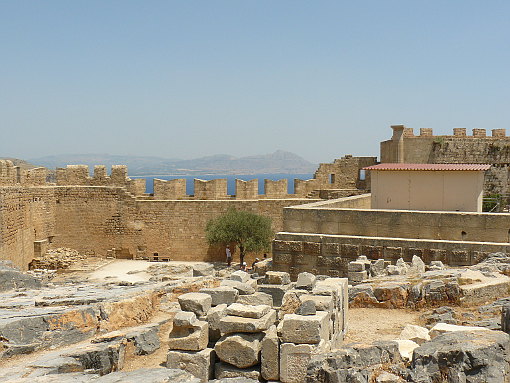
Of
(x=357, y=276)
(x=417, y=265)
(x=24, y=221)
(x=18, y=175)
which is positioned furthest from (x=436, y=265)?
(x=18, y=175)

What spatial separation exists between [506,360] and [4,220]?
1477cm

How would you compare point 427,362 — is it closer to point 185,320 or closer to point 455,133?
point 185,320

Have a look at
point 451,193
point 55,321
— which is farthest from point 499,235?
point 55,321

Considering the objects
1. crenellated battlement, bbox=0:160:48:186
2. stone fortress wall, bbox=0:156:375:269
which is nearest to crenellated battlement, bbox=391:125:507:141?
stone fortress wall, bbox=0:156:375:269

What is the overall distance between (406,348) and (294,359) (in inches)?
49.6

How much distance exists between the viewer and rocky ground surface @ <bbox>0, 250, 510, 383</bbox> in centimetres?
504

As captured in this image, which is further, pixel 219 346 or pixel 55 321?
pixel 55 321

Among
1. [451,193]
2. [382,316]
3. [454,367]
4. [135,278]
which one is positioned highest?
[451,193]

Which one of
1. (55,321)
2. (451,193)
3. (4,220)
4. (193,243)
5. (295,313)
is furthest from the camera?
(193,243)

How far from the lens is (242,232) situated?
20.4 m

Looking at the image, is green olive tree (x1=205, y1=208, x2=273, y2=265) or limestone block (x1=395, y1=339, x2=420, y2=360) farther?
green olive tree (x1=205, y1=208, x2=273, y2=265)

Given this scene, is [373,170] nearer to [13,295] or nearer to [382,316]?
[382,316]

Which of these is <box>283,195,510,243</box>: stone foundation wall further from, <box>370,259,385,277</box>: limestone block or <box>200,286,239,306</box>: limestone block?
<box>200,286,239,306</box>: limestone block

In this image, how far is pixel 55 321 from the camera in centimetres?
665
